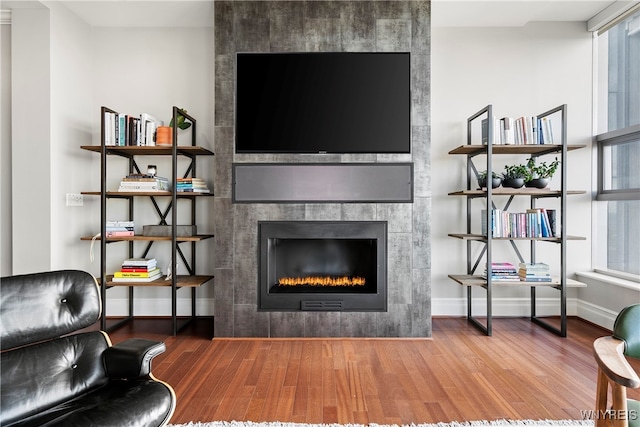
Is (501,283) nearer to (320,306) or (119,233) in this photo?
(320,306)

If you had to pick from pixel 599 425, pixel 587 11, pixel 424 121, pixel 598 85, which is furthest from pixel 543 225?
pixel 599 425

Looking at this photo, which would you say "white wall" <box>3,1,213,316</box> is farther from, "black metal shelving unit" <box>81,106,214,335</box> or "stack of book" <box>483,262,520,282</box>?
"stack of book" <box>483,262,520,282</box>

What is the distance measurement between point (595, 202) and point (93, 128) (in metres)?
5.02

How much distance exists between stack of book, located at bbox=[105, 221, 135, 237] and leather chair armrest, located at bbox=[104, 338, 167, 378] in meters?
Answer: 1.85

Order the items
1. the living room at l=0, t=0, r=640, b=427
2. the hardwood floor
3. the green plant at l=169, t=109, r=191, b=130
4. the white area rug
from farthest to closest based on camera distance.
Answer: the green plant at l=169, t=109, r=191, b=130
the living room at l=0, t=0, r=640, b=427
the hardwood floor
the white area rug

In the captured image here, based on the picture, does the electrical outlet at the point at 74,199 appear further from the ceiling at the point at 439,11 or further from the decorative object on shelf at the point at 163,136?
the ceiling at the point at 439,11

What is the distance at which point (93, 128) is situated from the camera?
3.76 metres

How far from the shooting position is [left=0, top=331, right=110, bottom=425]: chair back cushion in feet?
4.80

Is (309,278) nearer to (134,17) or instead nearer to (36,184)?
(36,184)

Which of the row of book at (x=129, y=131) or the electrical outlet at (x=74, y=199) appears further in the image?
the electrical outlet at (x=74, y=199)

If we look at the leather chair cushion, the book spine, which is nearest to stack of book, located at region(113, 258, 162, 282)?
the book spine

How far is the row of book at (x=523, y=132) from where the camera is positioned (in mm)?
3316

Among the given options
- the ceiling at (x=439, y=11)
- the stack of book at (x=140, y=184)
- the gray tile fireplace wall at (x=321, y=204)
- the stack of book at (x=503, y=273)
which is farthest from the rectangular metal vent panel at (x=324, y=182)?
the ceiling at (x=439, y=11)

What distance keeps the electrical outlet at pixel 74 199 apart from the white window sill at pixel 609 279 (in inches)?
192
